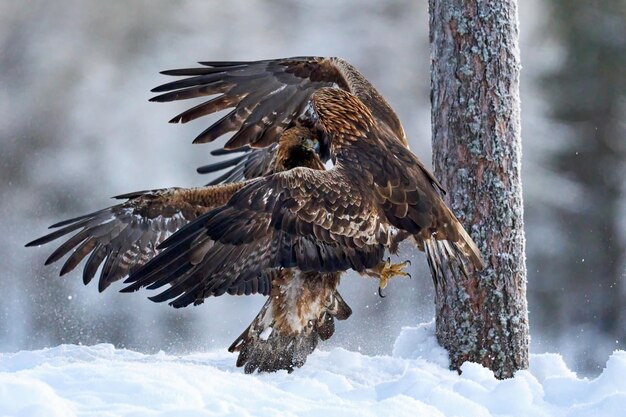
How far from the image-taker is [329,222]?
577 centimetres

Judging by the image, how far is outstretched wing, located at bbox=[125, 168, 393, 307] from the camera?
572 centimetres

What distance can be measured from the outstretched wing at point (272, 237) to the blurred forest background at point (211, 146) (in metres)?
8.84

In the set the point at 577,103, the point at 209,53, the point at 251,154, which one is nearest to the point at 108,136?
the point at 209,53

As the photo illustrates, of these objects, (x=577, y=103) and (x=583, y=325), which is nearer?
(x=583, y=325)

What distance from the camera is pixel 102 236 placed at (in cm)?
722

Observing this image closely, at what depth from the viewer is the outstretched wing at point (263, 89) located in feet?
23.9

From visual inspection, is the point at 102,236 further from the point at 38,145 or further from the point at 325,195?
the point at 38,145

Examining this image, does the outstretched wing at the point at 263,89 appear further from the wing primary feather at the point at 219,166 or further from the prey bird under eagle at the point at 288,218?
the wing primary feather at the point at 219,166

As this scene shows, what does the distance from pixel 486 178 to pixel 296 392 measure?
199cm

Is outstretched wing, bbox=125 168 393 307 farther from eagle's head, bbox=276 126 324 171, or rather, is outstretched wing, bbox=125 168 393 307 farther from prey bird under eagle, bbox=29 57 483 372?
eagle's head, bbox=276 126 324 171

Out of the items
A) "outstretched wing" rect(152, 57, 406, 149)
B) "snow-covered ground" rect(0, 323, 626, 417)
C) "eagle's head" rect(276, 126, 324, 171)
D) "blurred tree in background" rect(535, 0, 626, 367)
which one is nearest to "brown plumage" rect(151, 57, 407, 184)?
"outstretched wing" rect(152, 57, 406, 149)

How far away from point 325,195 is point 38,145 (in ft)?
39.2

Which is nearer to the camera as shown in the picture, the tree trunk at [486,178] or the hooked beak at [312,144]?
the tree trunk at [486,178]

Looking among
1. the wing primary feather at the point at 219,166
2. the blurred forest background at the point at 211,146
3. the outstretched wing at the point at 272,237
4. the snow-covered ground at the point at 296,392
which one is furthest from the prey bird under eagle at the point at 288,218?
the blurred forest background at the point at 211,146
